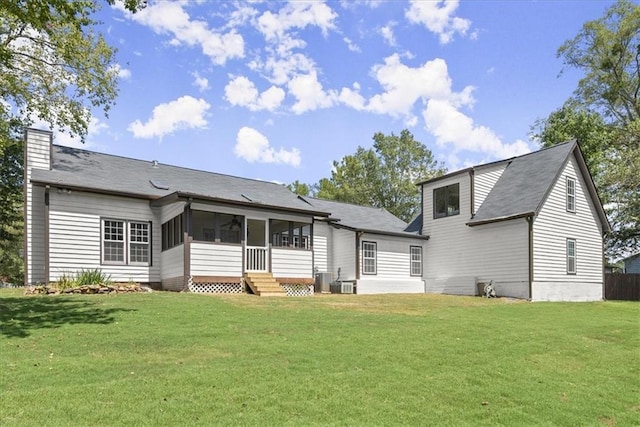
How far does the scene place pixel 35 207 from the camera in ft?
57.6

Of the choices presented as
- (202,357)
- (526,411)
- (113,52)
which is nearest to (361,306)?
(202,357)

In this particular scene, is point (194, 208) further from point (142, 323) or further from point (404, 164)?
point (404, 164)

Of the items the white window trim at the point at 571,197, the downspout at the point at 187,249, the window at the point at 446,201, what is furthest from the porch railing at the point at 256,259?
the white window trim at the point at 571,197

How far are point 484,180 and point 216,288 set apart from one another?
1472 cm

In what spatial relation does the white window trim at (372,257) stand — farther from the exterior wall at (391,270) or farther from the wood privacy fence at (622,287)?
the wood privacy fence at (622,287)

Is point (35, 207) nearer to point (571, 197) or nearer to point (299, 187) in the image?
point (571, 197)

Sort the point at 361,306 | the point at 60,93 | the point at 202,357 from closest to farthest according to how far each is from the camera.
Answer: the point at 202,357 < the point at 361,306 < the point at 60,93

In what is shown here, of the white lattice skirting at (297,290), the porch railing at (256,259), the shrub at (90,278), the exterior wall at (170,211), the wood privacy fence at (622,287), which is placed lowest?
the wood privacy fence at (622,287)

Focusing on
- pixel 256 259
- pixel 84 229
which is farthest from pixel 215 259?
pixel 84 229

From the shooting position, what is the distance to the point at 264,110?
2522cm

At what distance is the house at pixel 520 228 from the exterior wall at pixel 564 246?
5 centimetres

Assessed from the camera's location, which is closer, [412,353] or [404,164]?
[412,353]

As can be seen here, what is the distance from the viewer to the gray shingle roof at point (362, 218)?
24.9 m

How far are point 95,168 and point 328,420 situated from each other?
58.5 feet
